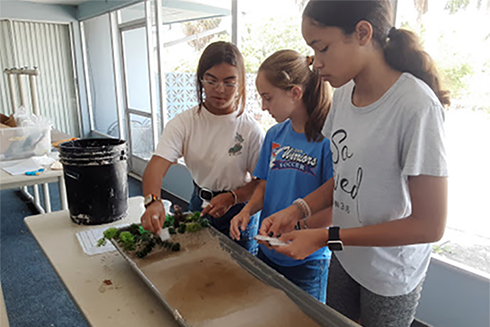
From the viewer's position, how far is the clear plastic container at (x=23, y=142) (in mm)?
2400

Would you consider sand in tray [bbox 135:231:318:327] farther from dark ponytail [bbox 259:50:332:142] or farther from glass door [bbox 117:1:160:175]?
glass door [bbox 117:1:160:175]

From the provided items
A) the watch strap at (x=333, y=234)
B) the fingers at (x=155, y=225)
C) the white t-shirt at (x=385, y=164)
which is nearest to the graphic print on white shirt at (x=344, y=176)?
the white t-shirt at (x=385, y=164)

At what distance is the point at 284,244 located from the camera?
906mm

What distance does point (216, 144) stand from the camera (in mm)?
1455

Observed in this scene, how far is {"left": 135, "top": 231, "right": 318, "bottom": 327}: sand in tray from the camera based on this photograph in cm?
85

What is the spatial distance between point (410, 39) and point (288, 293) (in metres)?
0.71

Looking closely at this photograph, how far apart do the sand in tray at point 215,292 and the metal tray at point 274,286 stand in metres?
0.01

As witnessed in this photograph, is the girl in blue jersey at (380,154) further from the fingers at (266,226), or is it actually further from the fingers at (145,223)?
the fingers at (145,223)

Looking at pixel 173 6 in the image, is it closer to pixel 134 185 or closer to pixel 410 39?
pixel 134 185

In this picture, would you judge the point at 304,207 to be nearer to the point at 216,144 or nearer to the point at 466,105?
the point at 216,144

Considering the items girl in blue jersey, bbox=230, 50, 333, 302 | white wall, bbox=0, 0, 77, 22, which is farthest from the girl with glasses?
white wall, bbox=0, 0, 77, 22

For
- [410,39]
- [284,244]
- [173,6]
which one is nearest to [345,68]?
[410,39]

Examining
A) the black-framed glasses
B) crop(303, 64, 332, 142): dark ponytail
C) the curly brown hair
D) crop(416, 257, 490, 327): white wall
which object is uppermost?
the curly brown hair

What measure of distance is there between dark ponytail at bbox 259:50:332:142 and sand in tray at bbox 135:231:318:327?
0.50m
